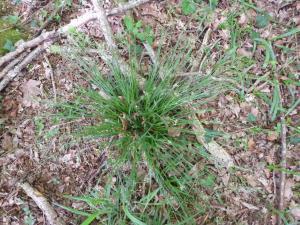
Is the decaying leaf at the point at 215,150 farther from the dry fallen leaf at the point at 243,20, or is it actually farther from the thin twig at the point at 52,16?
the thin twig at the point at 52,16

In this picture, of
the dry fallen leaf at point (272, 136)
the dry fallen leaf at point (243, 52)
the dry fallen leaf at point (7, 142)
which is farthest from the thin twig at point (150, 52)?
the dry fallen leaf at point (7, 142)

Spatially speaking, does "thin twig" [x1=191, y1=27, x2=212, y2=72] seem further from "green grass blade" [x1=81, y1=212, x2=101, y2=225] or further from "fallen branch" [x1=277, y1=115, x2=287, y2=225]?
"green grass blade" [x1=81, y1=212, x2=101, y2=225]

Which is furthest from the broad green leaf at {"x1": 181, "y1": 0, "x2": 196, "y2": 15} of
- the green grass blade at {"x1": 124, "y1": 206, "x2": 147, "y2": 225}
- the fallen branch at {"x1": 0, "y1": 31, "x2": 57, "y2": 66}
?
the green grass blade at {"x1": 124, "y1": 206, "x2": 147, "y2": 225}

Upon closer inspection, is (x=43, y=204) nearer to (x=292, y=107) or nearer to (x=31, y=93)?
(x=31, y=93)

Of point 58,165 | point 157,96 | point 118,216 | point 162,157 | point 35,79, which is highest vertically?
point 35,79

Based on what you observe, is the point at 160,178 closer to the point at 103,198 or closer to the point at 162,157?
the point at 162,157

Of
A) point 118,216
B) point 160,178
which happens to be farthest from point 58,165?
point 160,178

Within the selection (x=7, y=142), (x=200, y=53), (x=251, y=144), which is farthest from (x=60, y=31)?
(x=251, y=144)
